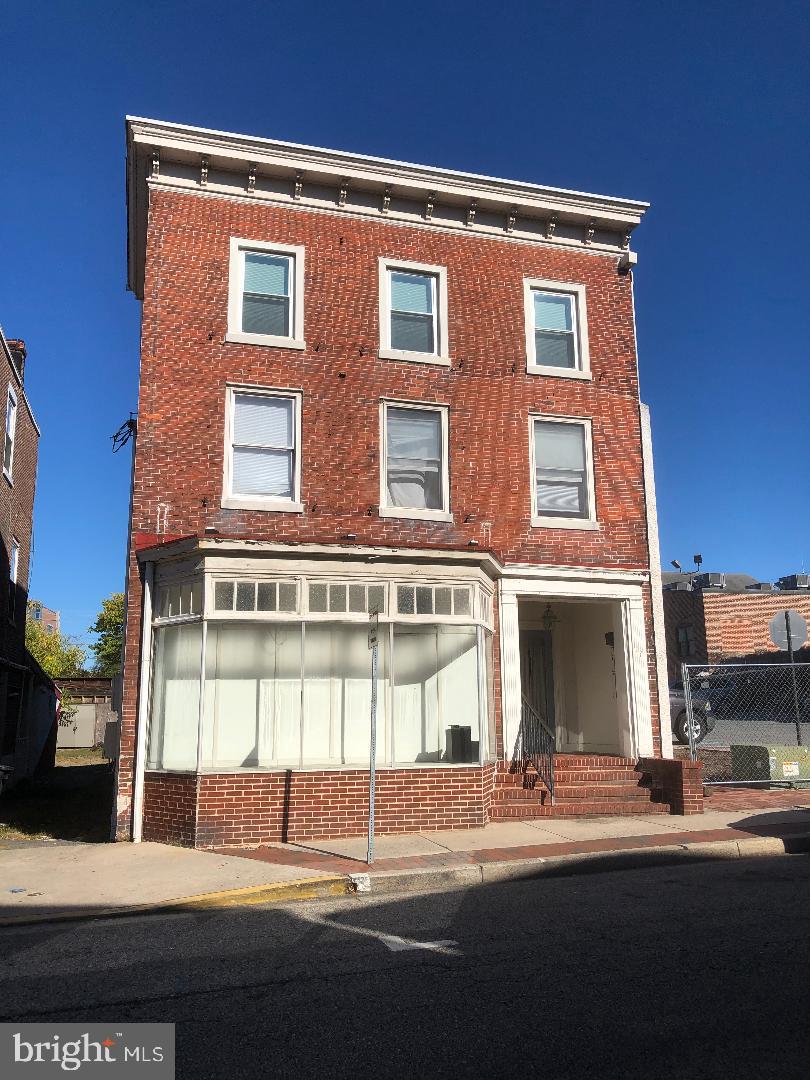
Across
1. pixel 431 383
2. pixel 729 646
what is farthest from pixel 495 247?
pixel 729 646

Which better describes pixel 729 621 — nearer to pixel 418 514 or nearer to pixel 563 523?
pixel 563 523

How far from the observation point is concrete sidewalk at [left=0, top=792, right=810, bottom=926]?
8250 mm

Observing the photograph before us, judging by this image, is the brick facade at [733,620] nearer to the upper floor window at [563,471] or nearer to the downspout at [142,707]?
the upper floor window at [563,471]

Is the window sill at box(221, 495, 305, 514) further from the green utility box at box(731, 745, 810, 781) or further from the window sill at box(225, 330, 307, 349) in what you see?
the green utility box at box(731, 745, 810, 781)

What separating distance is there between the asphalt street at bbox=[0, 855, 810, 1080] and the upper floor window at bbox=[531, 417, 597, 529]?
7400 millimetres

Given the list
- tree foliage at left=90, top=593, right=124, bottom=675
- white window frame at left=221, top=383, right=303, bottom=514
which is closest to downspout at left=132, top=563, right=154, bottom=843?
white window frame at left=221, top=383, right=303, bottom=514

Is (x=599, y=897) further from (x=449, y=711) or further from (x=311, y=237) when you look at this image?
(x=311, y=237)

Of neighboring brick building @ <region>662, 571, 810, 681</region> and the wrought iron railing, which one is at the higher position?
neighboring brick building @ <region>662, 571, 810, 681</region>

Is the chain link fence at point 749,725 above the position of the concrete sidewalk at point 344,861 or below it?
above

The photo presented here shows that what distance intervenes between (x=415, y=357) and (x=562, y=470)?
322 centimetres

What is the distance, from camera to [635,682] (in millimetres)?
14148

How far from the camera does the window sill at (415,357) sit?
559 inches

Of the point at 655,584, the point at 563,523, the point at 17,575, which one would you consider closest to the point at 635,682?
the point at 655,584

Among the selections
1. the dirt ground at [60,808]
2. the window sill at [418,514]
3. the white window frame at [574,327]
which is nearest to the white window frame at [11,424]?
the dirt ground at [60,808]
